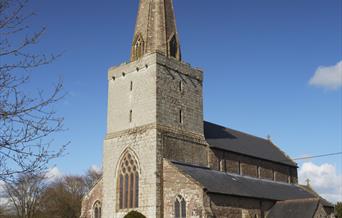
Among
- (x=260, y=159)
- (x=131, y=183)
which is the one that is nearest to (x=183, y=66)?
(x=131, y=183)

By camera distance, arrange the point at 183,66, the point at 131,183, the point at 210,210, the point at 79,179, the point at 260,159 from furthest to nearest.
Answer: the point at 79,179
the point at 260,159
the point at 183,66
the point at 131,183
the point at 210,210

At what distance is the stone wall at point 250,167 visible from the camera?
115 ft

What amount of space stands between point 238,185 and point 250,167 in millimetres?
6573

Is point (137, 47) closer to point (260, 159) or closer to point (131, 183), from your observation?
point (131, 183)

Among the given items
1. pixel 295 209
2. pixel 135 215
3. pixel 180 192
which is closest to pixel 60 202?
pixel 135 215

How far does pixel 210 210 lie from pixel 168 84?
34.4 ft

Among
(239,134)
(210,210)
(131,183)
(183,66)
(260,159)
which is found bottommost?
(210,210)

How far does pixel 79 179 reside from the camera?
257ft

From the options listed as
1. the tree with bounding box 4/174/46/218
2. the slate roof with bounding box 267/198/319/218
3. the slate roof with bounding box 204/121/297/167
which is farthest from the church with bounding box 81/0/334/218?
the tree with bounding box 4/174/46/218

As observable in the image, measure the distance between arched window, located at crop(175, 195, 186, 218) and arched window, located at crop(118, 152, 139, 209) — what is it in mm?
3390

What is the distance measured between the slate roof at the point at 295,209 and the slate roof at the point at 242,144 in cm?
623

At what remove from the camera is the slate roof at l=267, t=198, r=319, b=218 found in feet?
103

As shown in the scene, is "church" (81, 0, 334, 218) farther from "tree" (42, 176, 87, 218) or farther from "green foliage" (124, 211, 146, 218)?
"tree" (42, 176, 87, 218)

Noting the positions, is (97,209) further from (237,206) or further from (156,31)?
(156,31)
